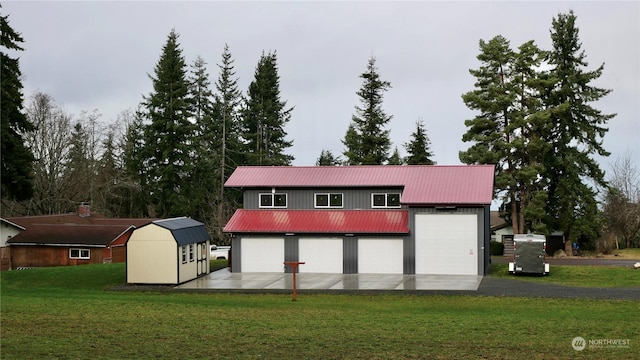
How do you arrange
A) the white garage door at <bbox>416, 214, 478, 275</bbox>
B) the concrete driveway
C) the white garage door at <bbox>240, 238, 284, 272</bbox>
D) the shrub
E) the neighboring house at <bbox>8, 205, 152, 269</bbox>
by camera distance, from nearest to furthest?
1. the concrete driveway
2. the white garage door at <bbox>416, 214, 478, 275</bbox>
3. the white garage door at <bbox>240, 238, 284, 272</bbox>
4. the neighboring house at <bbox>8, 205, 152, 269</bbox>
5. the shrub

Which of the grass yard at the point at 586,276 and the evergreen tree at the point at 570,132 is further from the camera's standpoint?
the evergreen tree at the point at 570,132

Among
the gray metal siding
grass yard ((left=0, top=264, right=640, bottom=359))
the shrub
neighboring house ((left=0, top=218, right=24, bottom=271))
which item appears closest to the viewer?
grass yard ((left=0, top=264, right=640, bottom=359))

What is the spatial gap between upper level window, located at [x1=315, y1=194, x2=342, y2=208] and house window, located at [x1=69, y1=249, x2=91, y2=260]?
2019 cm

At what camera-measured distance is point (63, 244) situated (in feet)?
170

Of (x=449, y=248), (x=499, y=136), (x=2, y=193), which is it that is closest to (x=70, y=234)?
(x=2, y=193)

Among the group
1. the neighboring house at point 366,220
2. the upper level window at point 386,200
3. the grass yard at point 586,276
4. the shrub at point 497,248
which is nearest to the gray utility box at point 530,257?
the grass yard at point 586,276

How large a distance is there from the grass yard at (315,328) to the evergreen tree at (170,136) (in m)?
36.9

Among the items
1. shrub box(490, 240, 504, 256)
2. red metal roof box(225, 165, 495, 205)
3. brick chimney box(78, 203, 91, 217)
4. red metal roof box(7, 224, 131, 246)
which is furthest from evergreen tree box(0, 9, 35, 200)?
shrub box(490, 240, 504, 256)

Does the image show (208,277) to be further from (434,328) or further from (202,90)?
(202,90)

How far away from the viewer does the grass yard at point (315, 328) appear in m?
15.2

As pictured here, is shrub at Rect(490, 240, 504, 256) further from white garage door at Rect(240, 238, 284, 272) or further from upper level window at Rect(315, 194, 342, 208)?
white garage door at Rect(240, 238, 284, 272)

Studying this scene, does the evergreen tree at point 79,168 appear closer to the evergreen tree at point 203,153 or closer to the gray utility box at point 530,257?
the evergreen tree at point 203,153

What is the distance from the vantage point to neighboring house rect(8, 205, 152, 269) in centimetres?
5181

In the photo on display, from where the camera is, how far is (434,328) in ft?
61.6
